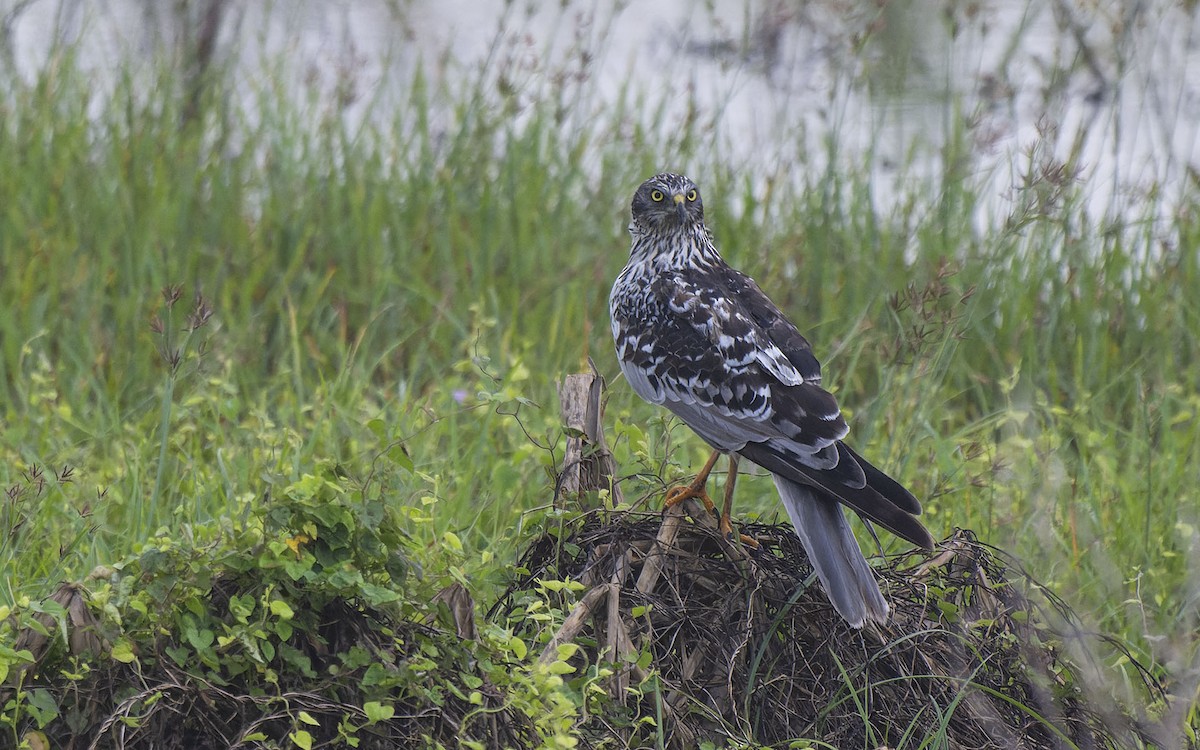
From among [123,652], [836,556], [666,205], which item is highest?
[666,205]

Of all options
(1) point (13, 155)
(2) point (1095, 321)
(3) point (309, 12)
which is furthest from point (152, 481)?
(3) point (309, 12)

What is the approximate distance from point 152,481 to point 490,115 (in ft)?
10.5

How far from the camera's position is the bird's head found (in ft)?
13.1

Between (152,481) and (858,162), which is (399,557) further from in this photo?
(858,162)

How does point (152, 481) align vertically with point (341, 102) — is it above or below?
below

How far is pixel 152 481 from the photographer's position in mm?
4086

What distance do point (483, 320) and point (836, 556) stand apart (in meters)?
Result: 2.50

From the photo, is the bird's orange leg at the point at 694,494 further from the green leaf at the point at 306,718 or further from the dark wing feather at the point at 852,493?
the green leaf at the point at 306,718

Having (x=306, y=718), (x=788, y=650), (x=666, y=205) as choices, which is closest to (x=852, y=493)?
(x=788, y=650)

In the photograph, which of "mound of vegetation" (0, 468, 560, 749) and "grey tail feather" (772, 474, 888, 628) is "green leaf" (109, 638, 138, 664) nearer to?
"mound of vegetation" (0, 468, 560, 749)

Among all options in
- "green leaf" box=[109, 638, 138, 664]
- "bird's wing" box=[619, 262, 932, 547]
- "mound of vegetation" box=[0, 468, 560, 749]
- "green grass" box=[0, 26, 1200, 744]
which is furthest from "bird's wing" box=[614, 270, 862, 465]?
"green leaf" box=[109, 638, 138, 664]

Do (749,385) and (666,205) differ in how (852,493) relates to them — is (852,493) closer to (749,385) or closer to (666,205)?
(749,385)

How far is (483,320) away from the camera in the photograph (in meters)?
5.04

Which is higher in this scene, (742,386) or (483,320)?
(742,386)
